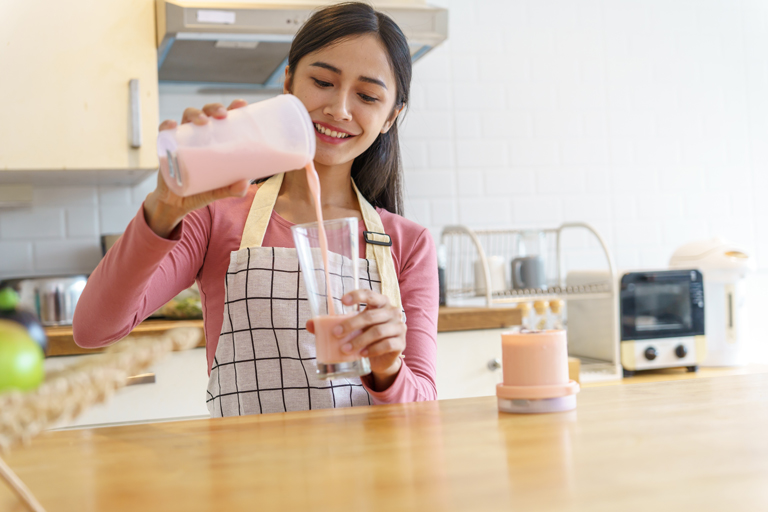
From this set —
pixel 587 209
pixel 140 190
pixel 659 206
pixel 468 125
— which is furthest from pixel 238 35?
pixel 659 206

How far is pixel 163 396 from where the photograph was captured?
6.05 ft

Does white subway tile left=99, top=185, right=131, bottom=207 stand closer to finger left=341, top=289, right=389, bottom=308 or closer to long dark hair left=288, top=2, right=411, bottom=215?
long dark hair left=288, top=2, right=411, bottom=215

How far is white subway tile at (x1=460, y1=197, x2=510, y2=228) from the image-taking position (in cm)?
282

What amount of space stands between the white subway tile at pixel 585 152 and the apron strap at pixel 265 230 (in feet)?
5.88

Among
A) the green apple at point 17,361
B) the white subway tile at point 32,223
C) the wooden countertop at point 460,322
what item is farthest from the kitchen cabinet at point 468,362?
the green apple at point 17,361

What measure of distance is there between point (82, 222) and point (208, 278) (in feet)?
4.51

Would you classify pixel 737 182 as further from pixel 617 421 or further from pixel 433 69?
pixel 617 421

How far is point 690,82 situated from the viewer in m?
3.09

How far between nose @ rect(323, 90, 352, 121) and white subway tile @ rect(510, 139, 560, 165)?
1.79 m

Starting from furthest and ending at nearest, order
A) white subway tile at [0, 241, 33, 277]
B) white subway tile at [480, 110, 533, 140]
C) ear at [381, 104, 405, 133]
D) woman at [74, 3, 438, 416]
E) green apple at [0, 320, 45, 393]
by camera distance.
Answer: white subway tile at [480, 110, 533, 140] → white subway tile at [0, 241, 33, 277] → ear at [381, 104, 405, 133] → woman at [74, 3, 438, 416] → green apple at [0, 320, 45, 393]

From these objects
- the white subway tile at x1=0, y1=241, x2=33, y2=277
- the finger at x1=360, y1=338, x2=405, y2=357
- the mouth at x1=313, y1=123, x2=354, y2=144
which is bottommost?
the finger at x1=360, y1=338, x2=405, y2=357

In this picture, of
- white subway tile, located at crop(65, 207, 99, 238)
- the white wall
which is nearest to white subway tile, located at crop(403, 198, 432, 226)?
the white wall

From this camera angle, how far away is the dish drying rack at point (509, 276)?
238 centimetres

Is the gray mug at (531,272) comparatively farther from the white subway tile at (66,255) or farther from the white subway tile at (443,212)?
the white subway tile at (66,255)
